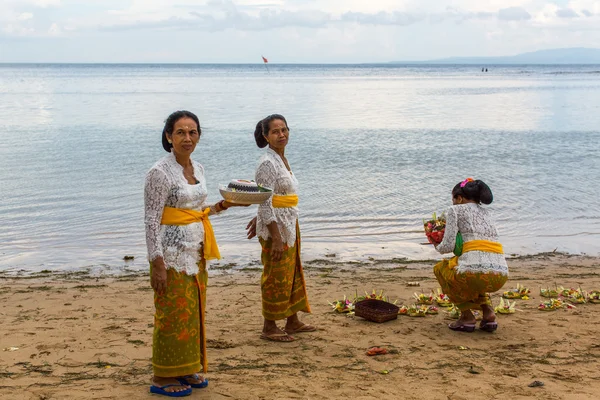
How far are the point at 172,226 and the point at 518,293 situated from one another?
4375 mm

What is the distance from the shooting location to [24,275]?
9164 mm

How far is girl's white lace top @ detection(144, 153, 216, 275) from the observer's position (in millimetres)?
4559

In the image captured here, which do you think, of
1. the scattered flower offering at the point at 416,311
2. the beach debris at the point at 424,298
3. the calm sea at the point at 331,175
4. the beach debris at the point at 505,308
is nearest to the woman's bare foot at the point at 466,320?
the scattered flower offering at the point at 416,311

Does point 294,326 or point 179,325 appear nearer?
point 179,325

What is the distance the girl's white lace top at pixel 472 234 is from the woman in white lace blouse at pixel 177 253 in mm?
2314

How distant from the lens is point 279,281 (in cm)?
606

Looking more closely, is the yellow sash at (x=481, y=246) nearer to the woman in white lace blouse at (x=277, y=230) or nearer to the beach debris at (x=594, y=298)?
the woman in white lace blouse at (x=277, y=230)

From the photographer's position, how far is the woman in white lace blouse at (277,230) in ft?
19.4

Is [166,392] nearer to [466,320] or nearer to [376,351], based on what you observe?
[376,351]

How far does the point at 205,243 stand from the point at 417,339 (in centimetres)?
236

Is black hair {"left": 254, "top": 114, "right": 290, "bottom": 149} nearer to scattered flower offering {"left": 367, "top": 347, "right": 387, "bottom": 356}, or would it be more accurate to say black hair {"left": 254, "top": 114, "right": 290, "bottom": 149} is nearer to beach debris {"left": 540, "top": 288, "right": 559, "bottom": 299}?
scattered flower offering {"left": 367, "top": 347, "right": 387, "bottom": 356}

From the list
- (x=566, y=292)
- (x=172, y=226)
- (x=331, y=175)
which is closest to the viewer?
(x=172, y=226)

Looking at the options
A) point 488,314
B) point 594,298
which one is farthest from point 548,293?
point 488,314

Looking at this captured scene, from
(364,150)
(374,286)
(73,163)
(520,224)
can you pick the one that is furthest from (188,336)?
(364,150)
